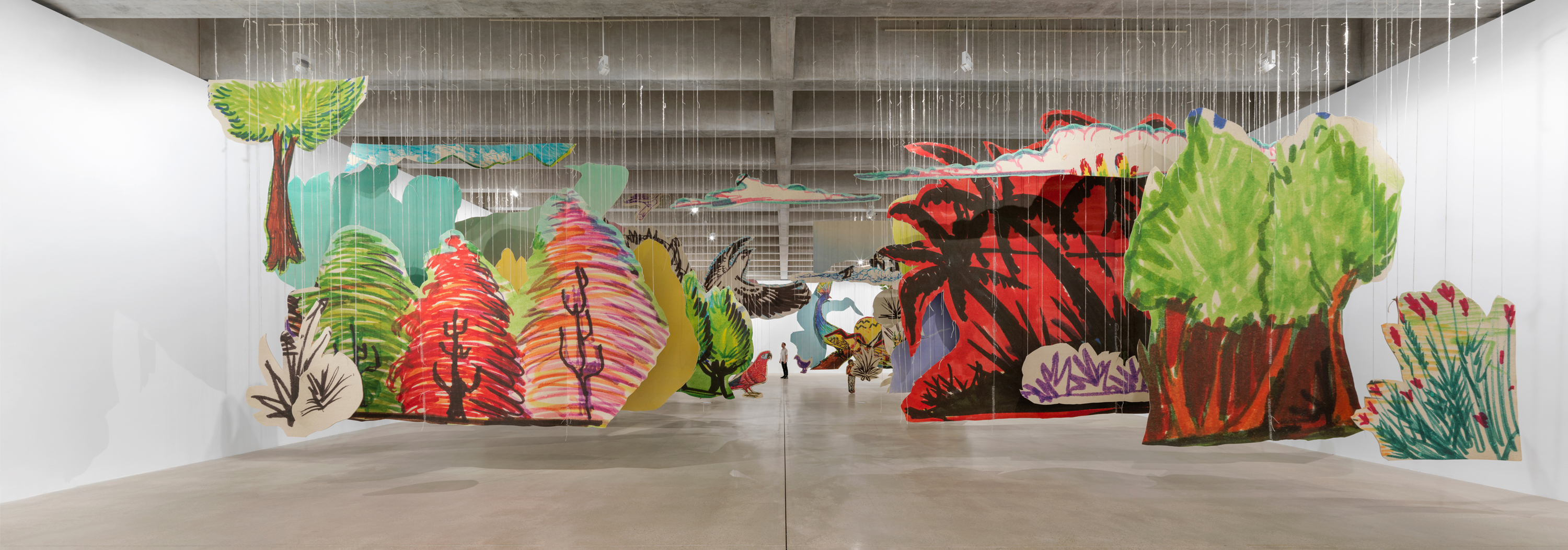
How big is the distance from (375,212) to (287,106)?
40.3 inches

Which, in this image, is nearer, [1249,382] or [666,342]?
[1249,382]

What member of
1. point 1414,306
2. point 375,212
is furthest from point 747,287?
point 1414,306

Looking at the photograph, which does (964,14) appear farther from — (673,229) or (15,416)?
(673,229)

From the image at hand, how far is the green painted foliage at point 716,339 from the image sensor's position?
7.61 metres

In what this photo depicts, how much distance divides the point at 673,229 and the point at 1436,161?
11.5 meters

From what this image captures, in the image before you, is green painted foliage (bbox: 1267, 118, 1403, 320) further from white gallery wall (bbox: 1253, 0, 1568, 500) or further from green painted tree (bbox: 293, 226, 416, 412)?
green painted tree (bbox: 293, 226, 416, 412)

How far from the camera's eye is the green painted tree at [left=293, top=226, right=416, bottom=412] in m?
5.39

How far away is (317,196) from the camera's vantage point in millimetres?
5598

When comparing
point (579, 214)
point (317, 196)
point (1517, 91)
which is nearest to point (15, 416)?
point (317, 196)

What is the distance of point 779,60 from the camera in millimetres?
6691

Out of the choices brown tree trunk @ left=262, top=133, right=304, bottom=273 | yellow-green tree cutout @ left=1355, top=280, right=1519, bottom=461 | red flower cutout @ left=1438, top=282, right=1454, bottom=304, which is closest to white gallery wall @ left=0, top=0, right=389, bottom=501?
brown tree trunk @ left=262, top=133, right=304, bottom=273

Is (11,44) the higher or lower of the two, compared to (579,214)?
higher

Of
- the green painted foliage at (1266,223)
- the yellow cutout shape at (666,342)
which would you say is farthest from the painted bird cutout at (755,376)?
the green painted foliage at (1266,223)

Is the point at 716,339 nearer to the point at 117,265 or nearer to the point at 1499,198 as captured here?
the point at 117,265
